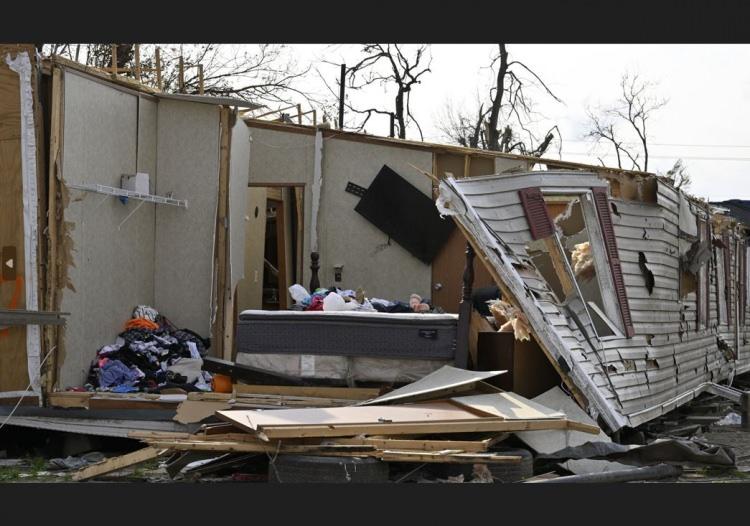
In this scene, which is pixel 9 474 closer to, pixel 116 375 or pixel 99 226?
pixel 116 375

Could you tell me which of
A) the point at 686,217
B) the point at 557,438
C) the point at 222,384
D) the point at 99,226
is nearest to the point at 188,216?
the point at 99,226

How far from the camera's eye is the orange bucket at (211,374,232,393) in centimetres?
1038

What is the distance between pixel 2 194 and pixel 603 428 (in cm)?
A: 641

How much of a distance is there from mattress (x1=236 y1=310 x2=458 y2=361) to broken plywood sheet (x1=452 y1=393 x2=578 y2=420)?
3.31ft

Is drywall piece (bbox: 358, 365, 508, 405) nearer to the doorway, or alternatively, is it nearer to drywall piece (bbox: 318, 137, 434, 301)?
drywall piece (bbox: 318, 137, 434, 301)

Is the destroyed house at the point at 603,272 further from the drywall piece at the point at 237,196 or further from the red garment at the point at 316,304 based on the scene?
the drywall piece at the point at 237,196

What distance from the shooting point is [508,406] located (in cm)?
860

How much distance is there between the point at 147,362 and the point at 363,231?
14.3ft

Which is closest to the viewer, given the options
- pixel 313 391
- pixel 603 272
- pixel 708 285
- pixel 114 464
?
pixel 114 464

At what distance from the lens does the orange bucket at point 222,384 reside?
34.0 feet

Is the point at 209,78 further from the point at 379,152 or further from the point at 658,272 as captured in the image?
the point at 658,272

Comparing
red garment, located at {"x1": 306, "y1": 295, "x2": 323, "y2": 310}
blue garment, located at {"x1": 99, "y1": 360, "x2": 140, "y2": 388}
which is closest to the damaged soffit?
red garment, located at {"x1": 306, "y1": 295, "x2": 323, "y2": 310}

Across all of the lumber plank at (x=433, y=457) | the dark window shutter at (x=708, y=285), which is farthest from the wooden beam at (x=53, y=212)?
the dark window shutter at (x=708, y=285)

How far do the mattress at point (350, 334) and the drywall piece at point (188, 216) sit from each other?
A: 2.46 metres
